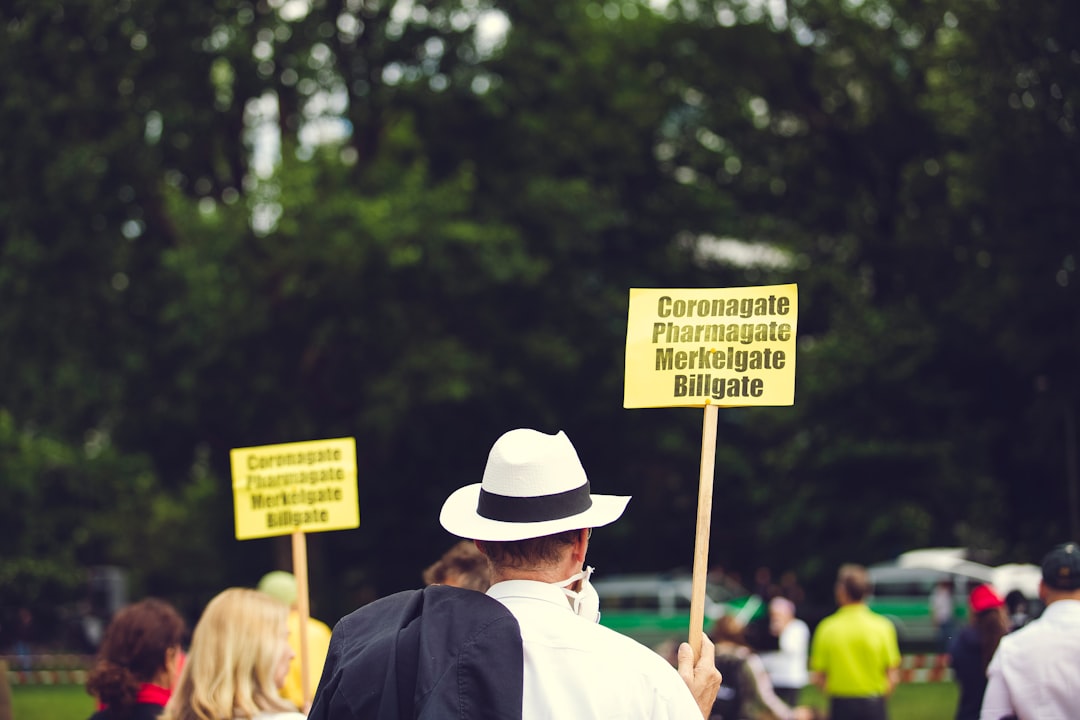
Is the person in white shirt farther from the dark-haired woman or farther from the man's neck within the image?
the man's neck

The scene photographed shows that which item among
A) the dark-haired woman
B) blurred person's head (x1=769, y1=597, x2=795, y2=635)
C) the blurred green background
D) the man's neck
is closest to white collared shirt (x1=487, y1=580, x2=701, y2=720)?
the man's neck

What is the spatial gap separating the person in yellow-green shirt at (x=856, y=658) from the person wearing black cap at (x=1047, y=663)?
15.3 ft

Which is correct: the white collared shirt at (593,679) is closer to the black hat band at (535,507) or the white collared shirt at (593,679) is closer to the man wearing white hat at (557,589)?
the man wearing white hat at (557,589)

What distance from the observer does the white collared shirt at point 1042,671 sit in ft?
17.3

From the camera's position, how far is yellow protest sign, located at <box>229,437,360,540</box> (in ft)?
21.8

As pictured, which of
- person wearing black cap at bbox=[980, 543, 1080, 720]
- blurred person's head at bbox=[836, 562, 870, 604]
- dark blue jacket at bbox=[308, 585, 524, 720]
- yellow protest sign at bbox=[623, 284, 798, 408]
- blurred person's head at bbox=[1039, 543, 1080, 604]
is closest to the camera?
dark blue jacket at bbox=[308, 585, 524, 720]

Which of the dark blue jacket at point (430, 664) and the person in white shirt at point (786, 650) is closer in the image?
the dark blue jacket at point (430, 664)

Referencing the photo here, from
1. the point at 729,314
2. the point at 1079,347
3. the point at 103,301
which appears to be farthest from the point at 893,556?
the point at 729,314

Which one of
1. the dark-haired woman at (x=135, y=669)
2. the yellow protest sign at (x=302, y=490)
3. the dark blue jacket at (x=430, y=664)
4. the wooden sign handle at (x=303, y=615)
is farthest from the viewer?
the yellow protest sign at (x=302, y=490)

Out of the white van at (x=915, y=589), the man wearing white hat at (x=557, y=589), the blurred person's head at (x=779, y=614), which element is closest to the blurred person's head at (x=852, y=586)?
the blurred person's head at (x=779, y=614)

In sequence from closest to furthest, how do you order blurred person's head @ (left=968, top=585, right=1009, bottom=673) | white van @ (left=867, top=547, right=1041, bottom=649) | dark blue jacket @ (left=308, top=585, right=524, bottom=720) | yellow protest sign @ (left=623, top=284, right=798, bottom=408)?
dark blue jacket @ (left=308, top=585, right=524, bottom=720) < yellow protest sign @ (left=623, top=284, right=798, bottom=408) < blurred person's head @ (left=968, top=585, right=1009, bottom=673) < white van @ (left=867, top=547, right=1041, bottom=649)

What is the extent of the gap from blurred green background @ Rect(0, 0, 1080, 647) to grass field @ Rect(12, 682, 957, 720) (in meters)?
2.46

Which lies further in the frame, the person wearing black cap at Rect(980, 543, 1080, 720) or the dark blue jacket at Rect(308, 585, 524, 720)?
the person wearing black cap at Rect(980, 543, 1080, 720)

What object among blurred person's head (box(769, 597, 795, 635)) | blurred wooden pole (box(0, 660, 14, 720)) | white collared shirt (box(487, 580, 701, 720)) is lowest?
blurred person's head (box(769, 597, 795, 635))
